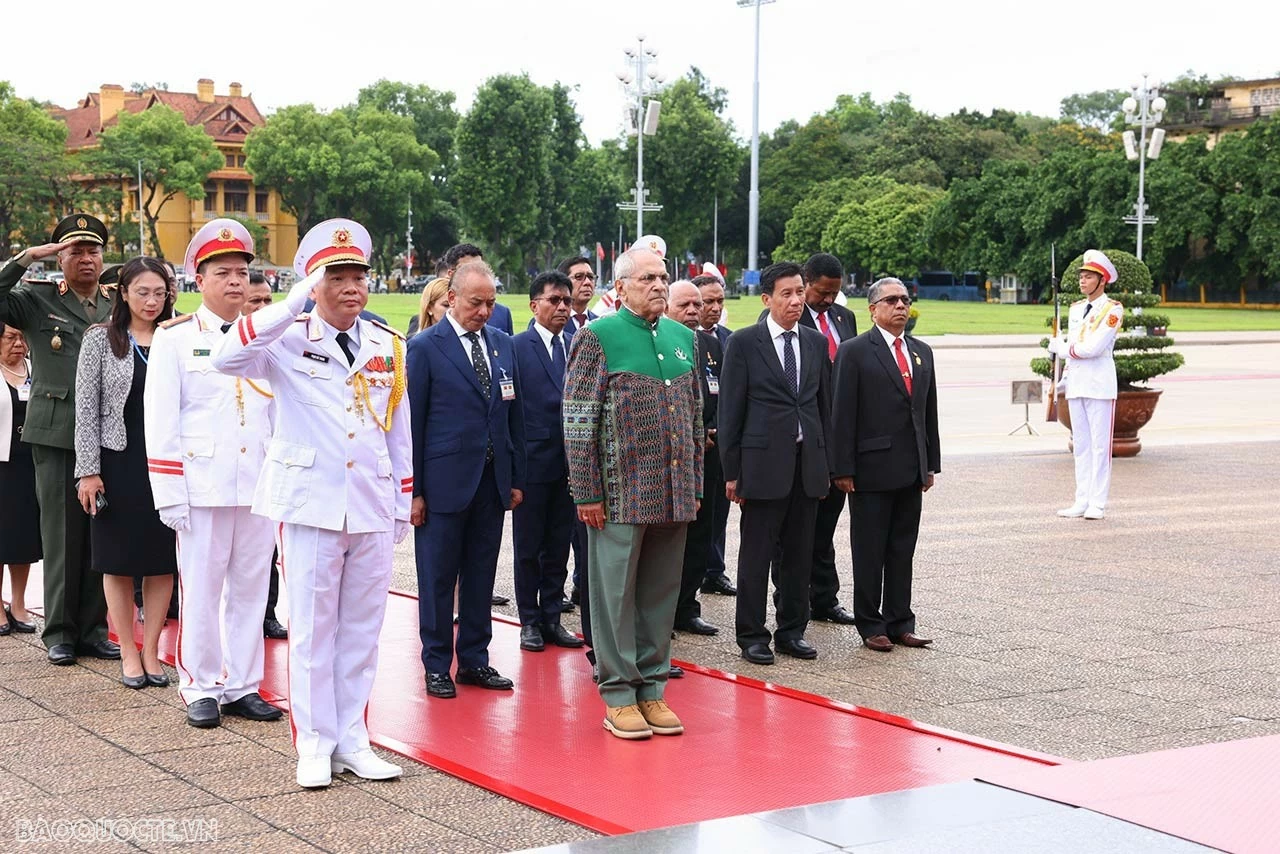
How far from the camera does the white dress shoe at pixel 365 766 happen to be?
513 centimetres

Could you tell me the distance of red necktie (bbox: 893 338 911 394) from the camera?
766cm

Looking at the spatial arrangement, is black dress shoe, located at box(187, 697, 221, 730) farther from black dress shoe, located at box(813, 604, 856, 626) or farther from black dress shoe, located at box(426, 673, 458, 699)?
black dress shoe, located at box(813, 604, 856, 626)

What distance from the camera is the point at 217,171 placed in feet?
350

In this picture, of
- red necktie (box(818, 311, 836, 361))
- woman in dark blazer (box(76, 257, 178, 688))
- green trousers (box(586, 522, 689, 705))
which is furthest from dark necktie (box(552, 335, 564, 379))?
woman in dark blazer (box(76, 257, 178, 688))

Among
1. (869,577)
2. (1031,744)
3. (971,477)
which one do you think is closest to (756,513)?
(869,577)

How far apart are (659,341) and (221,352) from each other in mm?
1835

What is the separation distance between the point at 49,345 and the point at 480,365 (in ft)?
7.37

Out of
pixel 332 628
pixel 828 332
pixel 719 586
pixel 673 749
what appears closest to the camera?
pixel 332 628

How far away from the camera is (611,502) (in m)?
5.91

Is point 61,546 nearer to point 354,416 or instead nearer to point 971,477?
point 354,416

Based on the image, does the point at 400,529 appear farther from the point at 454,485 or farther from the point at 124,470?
the point at 124,470

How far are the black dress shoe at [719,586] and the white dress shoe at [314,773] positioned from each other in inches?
167

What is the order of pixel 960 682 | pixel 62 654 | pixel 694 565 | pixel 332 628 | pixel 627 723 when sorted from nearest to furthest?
pixel 332 628 → pixel 627 723 → pixel 960 682 → pixel 62 654 → pixel 694 565

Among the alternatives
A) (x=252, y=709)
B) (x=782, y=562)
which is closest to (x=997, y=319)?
(x=782, y=562)
